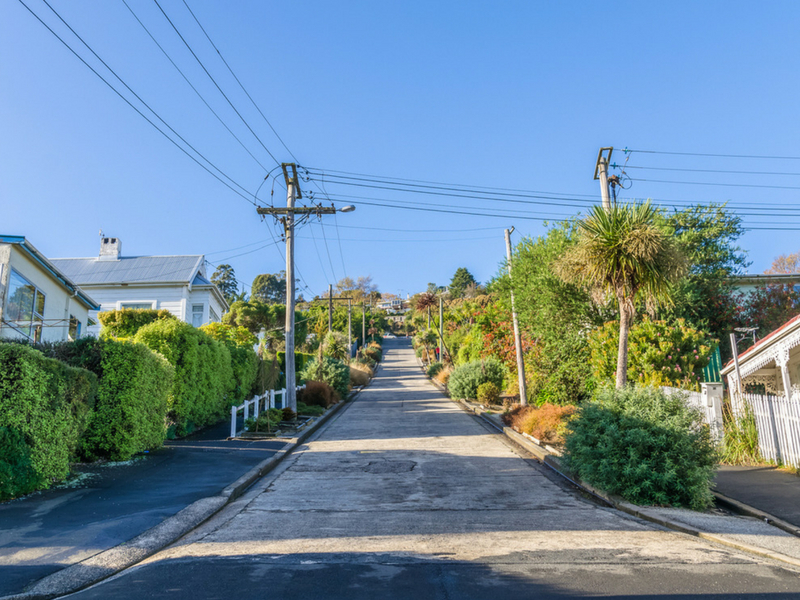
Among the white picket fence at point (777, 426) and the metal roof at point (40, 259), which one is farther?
the metal roof at point (40, 259)

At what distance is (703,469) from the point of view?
815 cm

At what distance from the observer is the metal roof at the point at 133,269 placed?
3509 cm

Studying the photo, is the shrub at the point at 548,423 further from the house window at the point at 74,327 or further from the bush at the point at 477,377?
the house window at the point at 74,327

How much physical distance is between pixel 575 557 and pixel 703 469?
11.9 ft

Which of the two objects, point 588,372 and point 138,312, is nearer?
point 588,372

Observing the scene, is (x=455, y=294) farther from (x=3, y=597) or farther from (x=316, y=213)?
(x=3, y=597)

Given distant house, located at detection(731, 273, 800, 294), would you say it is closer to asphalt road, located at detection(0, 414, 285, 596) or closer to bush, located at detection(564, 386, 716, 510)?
bush, located at detection(564, 386, 716, 510)

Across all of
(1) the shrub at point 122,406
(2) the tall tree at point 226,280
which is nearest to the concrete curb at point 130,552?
(1) the shrub at point 122,406

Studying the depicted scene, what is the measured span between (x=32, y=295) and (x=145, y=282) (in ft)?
57.0

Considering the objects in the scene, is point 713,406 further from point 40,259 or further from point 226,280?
point 226,280

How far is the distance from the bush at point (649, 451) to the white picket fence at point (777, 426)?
2926 millimetres

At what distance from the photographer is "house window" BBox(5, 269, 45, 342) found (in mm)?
16469

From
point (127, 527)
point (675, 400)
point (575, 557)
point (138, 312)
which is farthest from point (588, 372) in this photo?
point (138, 312)

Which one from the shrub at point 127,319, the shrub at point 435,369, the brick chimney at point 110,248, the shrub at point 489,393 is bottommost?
the shrub at point 489,393
